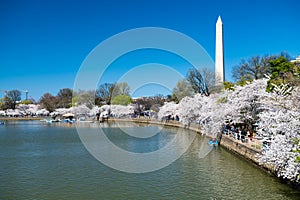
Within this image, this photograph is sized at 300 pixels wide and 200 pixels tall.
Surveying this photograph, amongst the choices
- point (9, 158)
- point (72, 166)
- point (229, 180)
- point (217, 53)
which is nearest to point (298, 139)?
point (229, 180)

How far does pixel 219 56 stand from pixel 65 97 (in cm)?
6431

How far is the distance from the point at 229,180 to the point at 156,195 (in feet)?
13.5

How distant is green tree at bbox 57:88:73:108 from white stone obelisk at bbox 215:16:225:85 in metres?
58.1

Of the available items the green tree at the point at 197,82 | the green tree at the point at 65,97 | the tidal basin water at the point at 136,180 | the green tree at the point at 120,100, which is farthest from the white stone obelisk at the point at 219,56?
the green tree at the point at 65,97

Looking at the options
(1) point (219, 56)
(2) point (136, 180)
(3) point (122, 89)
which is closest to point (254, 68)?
(1) point (219, 56)

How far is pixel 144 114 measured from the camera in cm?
7981

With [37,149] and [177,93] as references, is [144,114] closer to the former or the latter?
[177,93]

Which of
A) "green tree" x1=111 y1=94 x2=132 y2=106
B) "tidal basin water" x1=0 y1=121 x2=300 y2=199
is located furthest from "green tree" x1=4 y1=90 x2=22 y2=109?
"tidal basin water" x1=0 y1=121 x2=300 y2=199

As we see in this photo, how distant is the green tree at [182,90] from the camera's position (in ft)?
170

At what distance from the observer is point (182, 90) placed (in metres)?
56.5

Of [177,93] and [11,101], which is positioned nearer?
[177,93]

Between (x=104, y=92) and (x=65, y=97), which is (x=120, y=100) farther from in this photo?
(x=65, y=97)

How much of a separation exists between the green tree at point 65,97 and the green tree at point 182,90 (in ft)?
145

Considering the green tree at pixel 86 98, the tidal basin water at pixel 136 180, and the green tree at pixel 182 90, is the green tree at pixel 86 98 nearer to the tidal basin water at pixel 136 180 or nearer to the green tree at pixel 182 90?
the green tree at pixel 182 90
